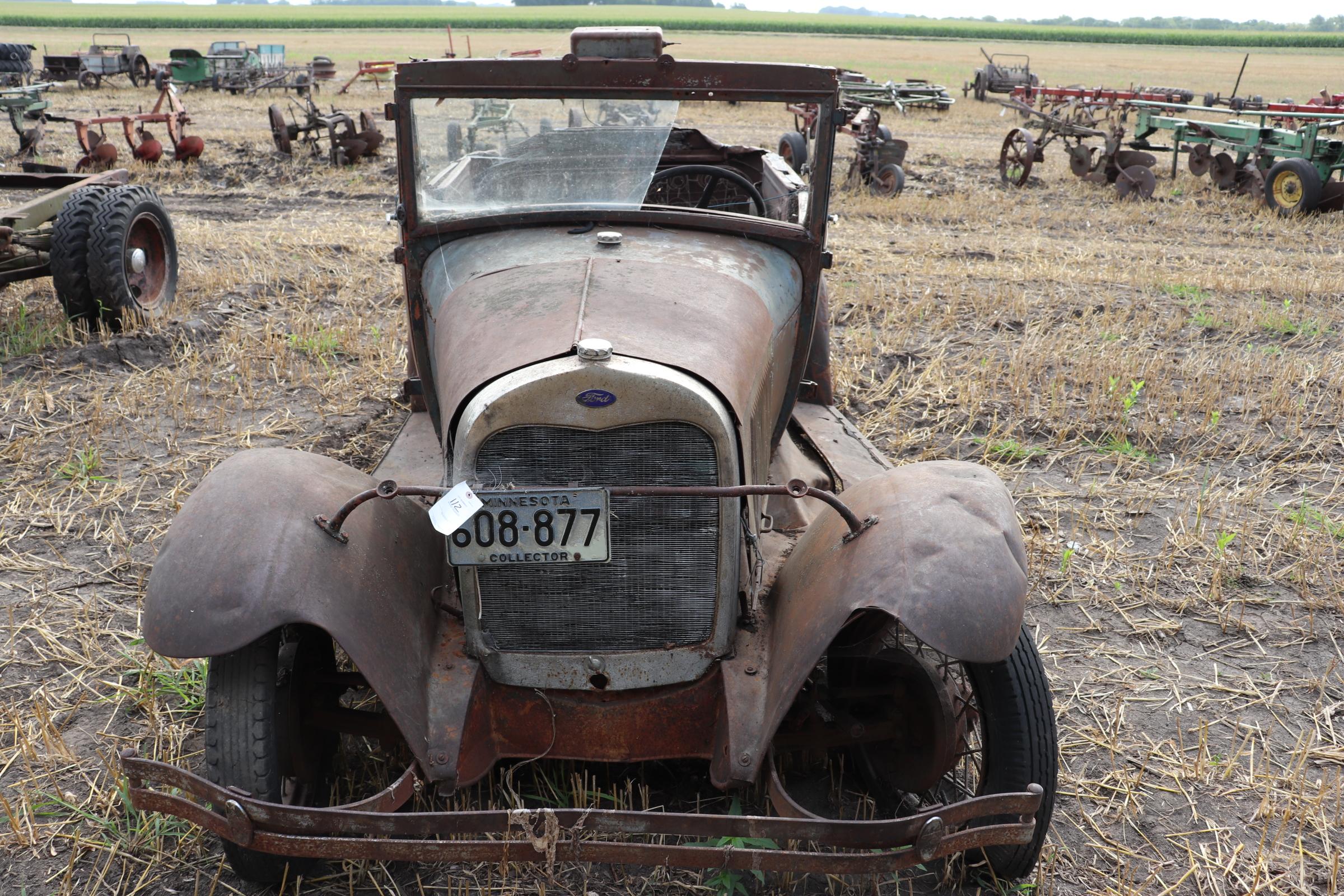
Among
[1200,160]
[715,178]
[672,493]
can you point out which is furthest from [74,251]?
[1200,160]

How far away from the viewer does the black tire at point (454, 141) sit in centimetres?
343

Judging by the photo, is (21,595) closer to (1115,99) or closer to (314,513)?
(314,513)

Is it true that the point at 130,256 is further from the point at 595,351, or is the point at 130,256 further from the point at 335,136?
the point at 335,136


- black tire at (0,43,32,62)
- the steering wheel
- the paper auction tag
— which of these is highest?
the steering wheel

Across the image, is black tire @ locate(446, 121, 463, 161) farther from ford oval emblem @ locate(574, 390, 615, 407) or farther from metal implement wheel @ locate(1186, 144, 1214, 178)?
metal implement wheel @ locate(1186, 144, 1214, 178)

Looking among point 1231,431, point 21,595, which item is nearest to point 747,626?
point 21,595

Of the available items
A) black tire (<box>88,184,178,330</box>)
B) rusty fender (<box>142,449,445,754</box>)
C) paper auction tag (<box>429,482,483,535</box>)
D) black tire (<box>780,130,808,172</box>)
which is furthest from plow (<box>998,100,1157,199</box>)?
paper auction tag (<box>429,482,483,535</box>)

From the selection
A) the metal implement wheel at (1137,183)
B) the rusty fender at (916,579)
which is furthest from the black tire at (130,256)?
the metal implement wheel at (1137,183)

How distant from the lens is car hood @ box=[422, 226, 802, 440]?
261 centimetres

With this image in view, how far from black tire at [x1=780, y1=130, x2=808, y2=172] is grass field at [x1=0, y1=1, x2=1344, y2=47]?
45373 mm

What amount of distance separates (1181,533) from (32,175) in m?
7.82

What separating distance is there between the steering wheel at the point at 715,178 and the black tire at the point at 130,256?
390cm

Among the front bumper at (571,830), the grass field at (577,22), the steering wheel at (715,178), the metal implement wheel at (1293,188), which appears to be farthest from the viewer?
the grass field at (577,22)

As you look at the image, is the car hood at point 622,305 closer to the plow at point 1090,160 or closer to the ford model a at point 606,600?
the ford model a at point 606,600
